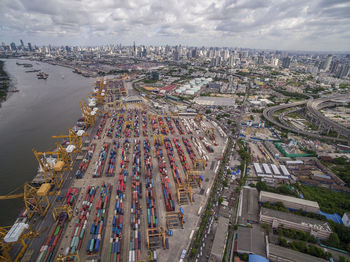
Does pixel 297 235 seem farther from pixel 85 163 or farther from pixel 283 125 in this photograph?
pixel 283 125

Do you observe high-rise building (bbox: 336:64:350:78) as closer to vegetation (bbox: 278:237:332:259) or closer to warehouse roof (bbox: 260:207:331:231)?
warehouse roof (bbox: 260:207:331:231)

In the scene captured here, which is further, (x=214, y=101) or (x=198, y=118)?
(x=214, y=101)

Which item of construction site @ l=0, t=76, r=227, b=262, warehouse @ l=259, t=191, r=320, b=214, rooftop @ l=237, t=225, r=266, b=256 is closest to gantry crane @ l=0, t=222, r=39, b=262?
construction site @ l=0, t=76, r=227, b=262

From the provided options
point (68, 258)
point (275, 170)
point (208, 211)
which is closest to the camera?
point (68, 258)

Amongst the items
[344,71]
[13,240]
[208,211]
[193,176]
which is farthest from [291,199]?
[344,71]

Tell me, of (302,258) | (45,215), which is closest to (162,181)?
(45,215)

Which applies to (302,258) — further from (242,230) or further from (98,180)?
(98,180)

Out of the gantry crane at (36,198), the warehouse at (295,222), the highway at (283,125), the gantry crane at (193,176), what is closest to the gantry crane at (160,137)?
the gantry crane at (193,176)
